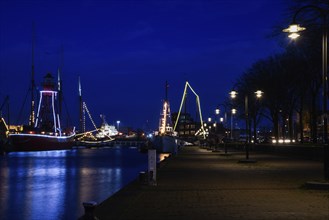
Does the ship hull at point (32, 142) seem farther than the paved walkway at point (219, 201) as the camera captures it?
Yes

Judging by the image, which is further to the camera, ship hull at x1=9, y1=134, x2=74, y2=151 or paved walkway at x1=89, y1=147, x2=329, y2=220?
ship hull at x1=9, y1=134, x2=74, y2=151

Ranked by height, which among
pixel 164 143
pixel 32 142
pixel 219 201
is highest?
pixel 32 142

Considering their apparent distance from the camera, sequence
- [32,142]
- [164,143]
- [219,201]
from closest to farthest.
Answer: [219,201] < [164,143] < [32,142]

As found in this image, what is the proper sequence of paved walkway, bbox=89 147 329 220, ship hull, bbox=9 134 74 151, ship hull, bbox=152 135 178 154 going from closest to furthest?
1. paved walkway, bbox=89 147 329 220
2. ship hull, bbox=152 135 178 154
3. ship hull, bbox=9 134 74 151

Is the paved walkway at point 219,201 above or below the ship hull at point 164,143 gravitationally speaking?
below

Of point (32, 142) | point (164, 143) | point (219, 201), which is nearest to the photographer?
point (219, 201)

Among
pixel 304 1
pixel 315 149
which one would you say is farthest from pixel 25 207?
pixel 315 149

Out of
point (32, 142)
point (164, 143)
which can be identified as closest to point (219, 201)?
point (164, 143)

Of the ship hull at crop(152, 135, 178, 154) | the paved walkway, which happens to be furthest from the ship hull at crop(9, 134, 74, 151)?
the paved walkway

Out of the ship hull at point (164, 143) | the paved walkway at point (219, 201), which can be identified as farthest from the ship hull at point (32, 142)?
the paved walkway at point (219, 201)

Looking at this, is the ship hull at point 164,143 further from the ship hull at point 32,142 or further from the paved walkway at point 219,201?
the paved walkway at point 219,201

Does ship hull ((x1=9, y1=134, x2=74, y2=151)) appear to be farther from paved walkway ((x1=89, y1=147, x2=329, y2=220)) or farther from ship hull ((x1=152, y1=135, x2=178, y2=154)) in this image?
paved walkway ((x1=89, y1=147, x2=329, y2=220))

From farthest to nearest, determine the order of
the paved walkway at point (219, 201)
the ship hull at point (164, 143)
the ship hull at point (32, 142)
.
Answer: the ship hull at point (32, 142) < the ship hull at point (164, 143) < the paved walkway at point (219, 201)

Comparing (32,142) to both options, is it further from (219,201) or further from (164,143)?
(219,201)
